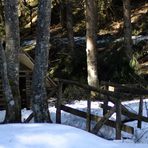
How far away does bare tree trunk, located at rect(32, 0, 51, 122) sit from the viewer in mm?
12273

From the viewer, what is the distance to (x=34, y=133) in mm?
6406

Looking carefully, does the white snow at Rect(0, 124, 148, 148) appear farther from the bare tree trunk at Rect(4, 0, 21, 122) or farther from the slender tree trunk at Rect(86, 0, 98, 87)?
the slender tree trunk at Rect(86, 0, 98, 87)

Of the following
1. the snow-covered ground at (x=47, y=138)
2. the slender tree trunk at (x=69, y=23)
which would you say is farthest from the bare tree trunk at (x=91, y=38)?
the snow-covered ground at (x=47, y=138)

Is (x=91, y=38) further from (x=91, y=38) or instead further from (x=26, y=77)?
(x=26, y=77)

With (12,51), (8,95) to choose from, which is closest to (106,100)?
(8,95)

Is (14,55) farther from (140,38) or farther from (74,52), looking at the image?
(140,38)

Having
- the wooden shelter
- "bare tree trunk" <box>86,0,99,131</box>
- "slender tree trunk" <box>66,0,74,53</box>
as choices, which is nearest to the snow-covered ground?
the wooden shelter

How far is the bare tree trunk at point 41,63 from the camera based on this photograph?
1227 cm

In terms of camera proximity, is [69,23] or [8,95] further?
[69,23]

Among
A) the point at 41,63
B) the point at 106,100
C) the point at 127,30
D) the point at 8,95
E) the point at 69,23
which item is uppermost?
the point at 69,23

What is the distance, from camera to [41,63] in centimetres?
1255

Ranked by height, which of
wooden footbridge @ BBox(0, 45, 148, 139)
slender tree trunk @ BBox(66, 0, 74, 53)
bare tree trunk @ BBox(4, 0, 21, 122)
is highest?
slender tree trunk @ BBox(66, 0, 74, 53)

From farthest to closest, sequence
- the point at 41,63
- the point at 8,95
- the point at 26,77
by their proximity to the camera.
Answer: the point at 26,77 → the point at 8,95 → the point at 41,63

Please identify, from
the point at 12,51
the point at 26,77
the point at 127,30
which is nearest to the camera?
the point at 12,51
